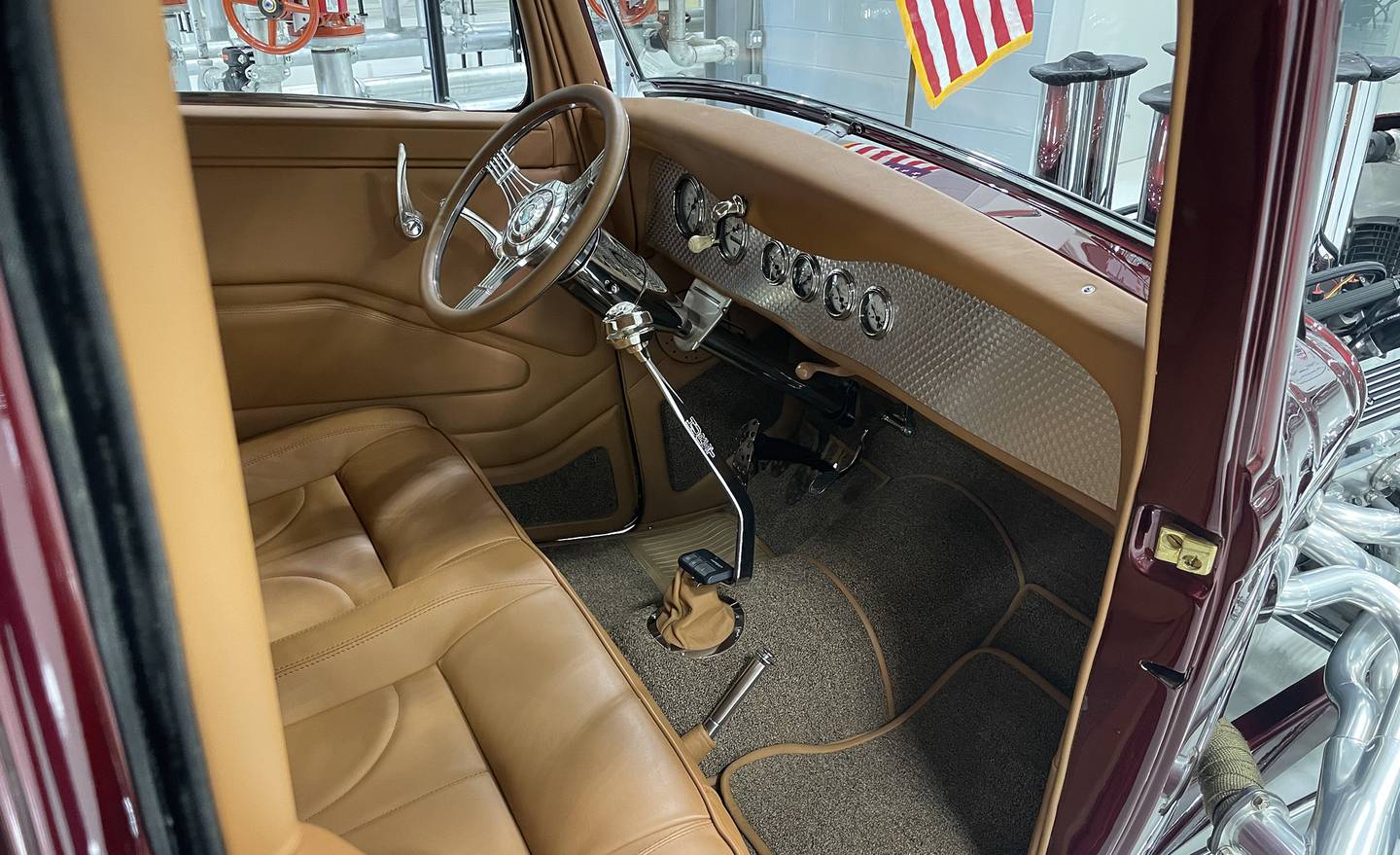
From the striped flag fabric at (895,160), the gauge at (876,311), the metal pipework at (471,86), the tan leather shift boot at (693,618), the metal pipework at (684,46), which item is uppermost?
the metal pipework at (684,46)

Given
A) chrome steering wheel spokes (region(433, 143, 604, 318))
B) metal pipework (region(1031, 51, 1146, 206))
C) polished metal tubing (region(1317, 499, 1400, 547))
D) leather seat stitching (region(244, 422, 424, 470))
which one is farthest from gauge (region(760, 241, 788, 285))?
polished metal tubing (region(1317, 499, 1400, 547))

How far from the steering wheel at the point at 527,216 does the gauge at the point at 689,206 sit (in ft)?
0.64

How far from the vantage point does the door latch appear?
2.57 ft

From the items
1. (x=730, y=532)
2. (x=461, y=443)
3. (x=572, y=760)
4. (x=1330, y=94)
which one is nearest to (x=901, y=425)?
(x=730, y=532)

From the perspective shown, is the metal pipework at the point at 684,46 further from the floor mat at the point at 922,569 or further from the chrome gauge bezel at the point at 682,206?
the floor mat at the point at 922,569

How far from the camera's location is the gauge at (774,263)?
1441mm

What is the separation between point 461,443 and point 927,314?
991 mm

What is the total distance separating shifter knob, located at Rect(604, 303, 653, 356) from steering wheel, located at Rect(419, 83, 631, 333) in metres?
0.10

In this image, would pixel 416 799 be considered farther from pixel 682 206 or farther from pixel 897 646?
pixel 682 206

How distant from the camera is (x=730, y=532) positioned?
1.92 metres

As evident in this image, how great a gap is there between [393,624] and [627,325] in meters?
0.51

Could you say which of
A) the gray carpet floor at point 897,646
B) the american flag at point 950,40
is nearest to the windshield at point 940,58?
the american flag at point 950,40

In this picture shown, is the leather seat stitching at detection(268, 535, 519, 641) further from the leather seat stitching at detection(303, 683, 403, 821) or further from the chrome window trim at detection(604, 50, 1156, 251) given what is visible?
the chrome window trim at detection(604, 50, 1156, 251)

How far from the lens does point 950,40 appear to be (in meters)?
1.74
